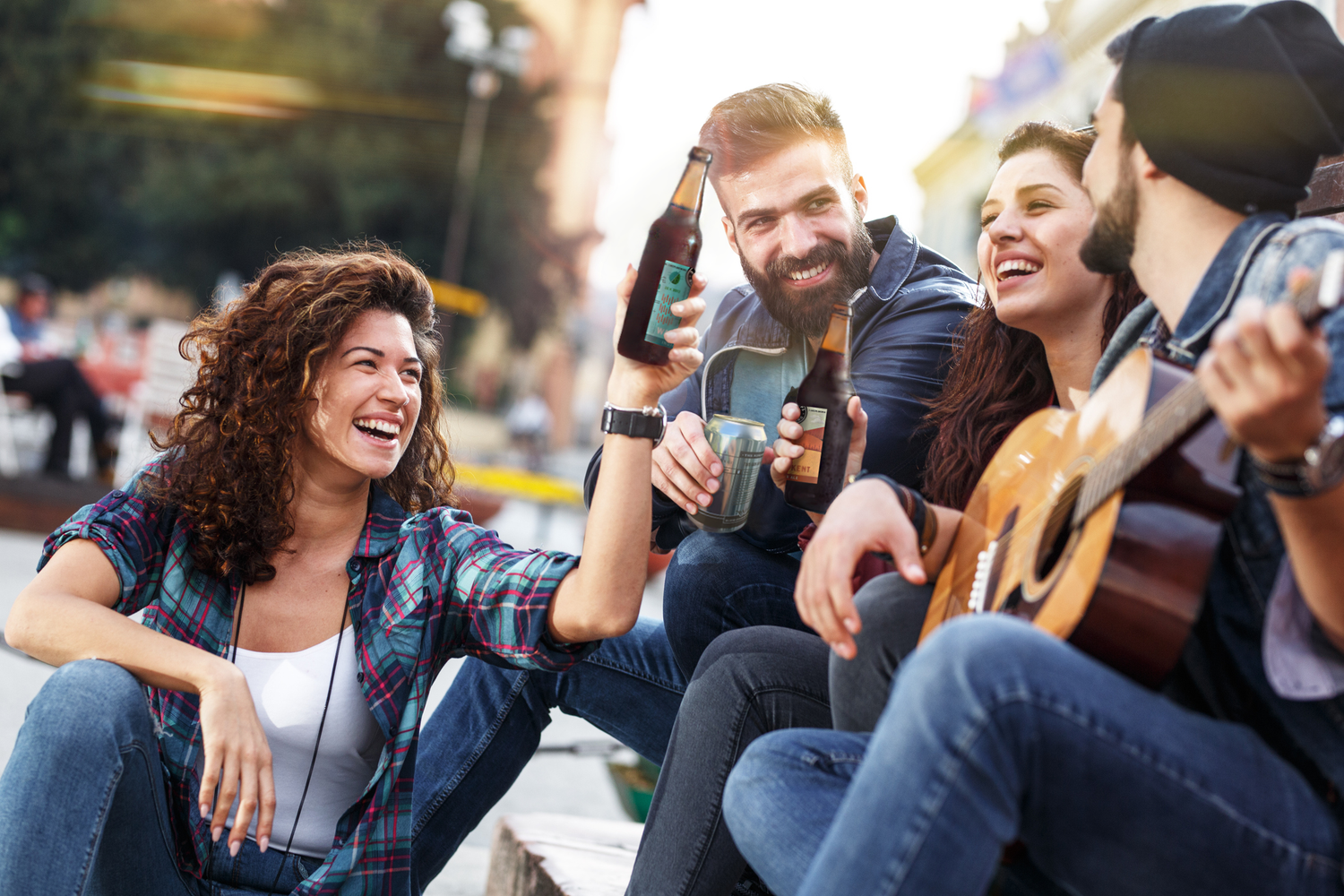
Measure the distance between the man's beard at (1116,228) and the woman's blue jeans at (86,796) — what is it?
68.9 inches

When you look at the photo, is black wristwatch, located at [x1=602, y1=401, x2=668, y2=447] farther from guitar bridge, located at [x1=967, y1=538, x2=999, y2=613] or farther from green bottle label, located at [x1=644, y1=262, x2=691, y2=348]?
guitar bridge, located at [x1=967, y1=538, x2=999, y2=613]

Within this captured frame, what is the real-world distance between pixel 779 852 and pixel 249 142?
72.3ft

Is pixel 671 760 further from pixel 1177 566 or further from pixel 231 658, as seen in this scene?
pixel 1177 566

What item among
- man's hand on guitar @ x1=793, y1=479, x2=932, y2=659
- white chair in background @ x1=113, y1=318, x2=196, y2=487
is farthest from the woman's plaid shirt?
white chair in background @ x1=113, y1=318, x2=196, y2=487

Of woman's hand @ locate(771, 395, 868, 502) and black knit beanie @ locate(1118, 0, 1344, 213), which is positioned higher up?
black knit beanie @ locate(1118, 0, 1344, 213)

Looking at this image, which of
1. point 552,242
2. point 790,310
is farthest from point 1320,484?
point 552,242

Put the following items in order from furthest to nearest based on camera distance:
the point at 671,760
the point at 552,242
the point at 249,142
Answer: the point at 552,242, the point at 249,142, the point at 671,760

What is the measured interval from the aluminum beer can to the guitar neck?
983 mm

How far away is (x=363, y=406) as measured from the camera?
7.47 feet

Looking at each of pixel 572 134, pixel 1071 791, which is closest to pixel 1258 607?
pixel 1071 791

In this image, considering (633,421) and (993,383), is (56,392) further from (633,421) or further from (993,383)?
(993,383)

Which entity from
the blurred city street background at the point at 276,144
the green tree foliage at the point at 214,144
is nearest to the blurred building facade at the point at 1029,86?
the blurred city street background at the point at 276,144

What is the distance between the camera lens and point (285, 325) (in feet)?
7.50

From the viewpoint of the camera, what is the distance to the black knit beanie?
1.46 meters
